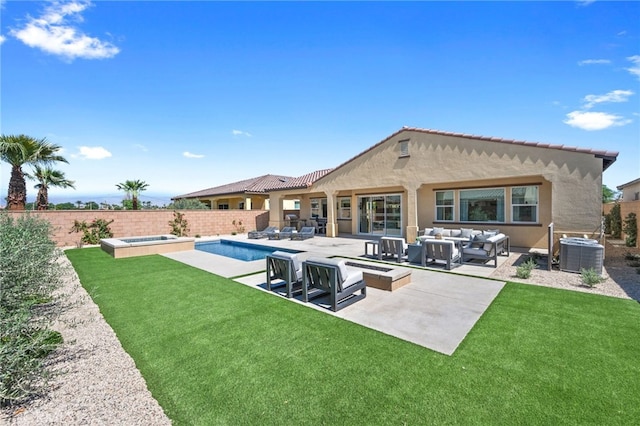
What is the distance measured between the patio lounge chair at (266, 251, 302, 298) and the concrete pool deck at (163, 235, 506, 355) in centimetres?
41

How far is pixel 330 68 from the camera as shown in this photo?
49.0 ft

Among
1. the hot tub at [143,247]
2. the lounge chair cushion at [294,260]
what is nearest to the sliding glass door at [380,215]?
the hot tub at [143,247]

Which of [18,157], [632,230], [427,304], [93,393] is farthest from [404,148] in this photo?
[18,157]

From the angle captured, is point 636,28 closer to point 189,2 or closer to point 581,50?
point 581,50

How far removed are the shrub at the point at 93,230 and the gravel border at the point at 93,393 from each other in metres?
17.1

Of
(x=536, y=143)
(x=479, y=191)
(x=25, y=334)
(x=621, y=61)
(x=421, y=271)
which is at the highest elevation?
(x=621, y=61)

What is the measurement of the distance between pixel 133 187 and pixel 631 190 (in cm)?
4426

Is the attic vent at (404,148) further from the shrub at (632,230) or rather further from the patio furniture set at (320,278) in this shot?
the shrub at (632,230)

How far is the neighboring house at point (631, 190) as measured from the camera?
22.1 meters

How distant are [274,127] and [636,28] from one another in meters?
18.5

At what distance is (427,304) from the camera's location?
643cm

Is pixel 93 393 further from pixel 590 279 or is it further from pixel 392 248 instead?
pixel 590 279

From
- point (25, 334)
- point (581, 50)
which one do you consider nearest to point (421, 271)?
point (25, 334)

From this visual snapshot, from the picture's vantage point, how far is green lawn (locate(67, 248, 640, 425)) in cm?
311
